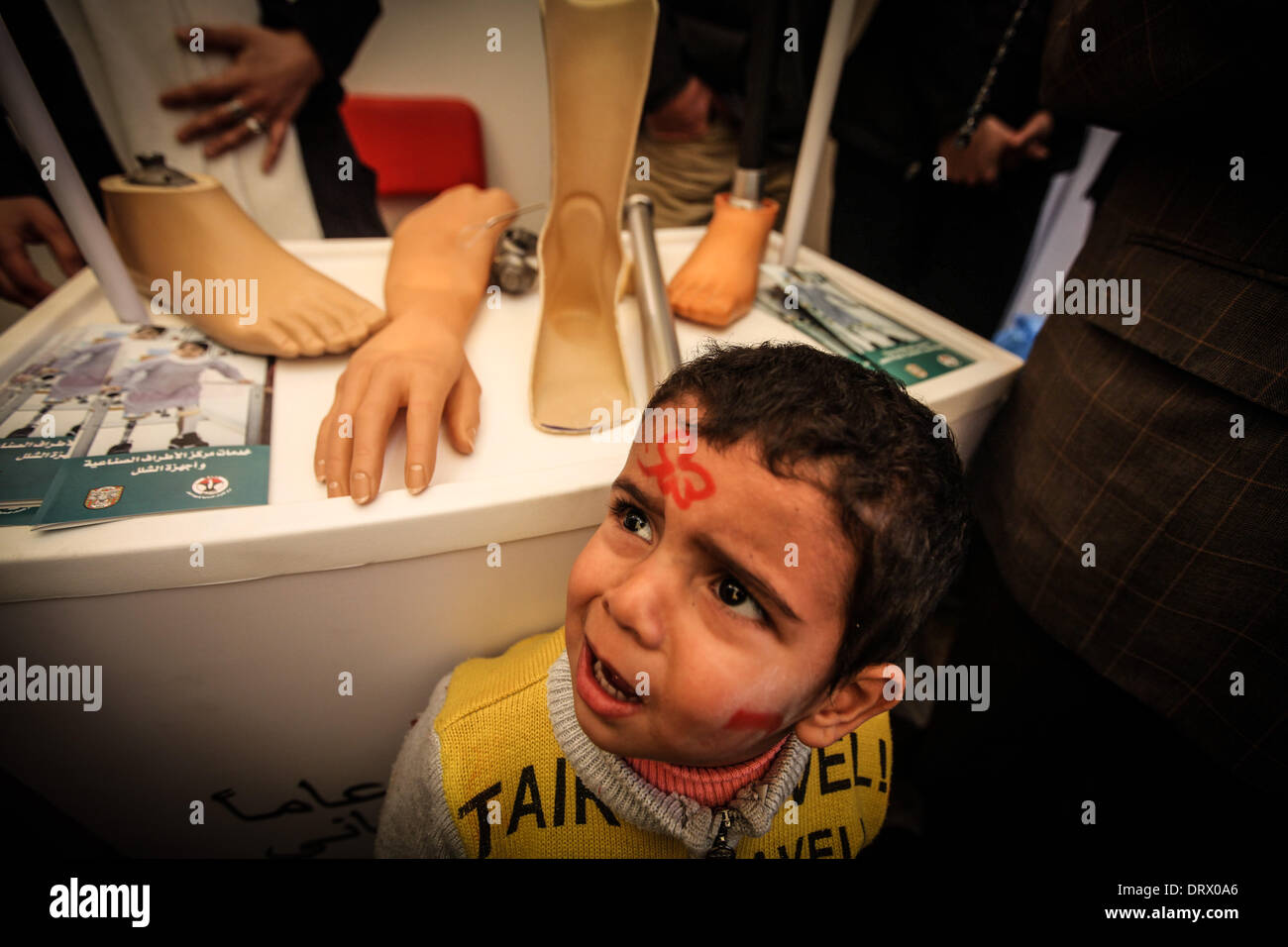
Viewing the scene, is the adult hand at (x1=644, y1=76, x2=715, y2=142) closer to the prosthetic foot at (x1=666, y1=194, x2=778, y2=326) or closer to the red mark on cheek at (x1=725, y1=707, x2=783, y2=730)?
the prosthetic foot at (x1=666, y1=194, x2=778, y2=326)

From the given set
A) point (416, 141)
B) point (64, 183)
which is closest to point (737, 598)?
point (64, 183)

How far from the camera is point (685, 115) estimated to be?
95 centimetres

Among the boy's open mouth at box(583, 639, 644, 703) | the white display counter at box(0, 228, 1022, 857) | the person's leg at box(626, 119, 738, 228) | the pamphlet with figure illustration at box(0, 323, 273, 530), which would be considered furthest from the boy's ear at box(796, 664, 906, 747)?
the person's leg at box(626, 119, 738, 228)

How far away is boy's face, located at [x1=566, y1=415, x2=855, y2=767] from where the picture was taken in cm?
31

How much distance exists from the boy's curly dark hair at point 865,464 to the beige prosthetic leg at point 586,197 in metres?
0.23

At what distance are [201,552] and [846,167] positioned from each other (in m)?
1.10

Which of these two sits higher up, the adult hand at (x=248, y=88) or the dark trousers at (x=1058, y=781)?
the adult hand at (x=248, y=88)

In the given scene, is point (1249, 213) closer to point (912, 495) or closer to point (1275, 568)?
point (1275, 568)

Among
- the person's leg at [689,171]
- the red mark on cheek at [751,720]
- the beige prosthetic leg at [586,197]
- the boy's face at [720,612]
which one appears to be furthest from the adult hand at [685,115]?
the red mark on cheek at [751,720]

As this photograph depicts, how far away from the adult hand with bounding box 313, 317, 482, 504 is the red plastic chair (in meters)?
1.05

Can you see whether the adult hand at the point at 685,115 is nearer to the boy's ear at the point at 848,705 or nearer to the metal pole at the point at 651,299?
the metal pole at the point at 651,299

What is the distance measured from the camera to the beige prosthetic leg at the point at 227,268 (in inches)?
22.2

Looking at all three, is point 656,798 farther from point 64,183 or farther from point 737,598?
point 64,183
